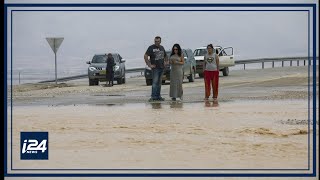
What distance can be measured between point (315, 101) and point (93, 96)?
1369 centimetres

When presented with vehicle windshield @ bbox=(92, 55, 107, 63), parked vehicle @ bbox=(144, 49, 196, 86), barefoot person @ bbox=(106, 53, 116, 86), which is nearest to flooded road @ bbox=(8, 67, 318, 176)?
barefoot person @ bbox=(106, 53, 116, 86)

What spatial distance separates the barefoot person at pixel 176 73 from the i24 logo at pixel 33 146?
9.07m

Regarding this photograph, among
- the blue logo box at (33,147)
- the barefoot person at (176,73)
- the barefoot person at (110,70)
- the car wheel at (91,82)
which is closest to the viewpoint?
the blue logo box at (33,147)

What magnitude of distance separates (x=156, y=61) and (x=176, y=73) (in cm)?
153

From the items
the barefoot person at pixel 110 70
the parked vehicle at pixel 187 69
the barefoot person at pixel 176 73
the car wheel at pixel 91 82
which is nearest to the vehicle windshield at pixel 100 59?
the barefoot person at pixel 110 70

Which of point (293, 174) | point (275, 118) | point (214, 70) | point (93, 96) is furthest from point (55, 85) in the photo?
point (293, 174)

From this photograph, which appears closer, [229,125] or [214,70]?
[229,125]

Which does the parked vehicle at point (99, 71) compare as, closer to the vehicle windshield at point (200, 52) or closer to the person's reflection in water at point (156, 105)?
the vehicle windshield at point (200, 52)

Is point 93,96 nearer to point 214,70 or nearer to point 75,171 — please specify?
point 214,70

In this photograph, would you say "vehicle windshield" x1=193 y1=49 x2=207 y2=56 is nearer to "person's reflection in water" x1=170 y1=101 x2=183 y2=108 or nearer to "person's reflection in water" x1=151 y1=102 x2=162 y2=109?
"person's reflection in water" x1=170 y1=101 x2=183 y2=108

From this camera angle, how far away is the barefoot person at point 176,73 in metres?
18.8

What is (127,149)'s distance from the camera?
1064 cm

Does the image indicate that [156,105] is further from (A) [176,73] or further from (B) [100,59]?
(B) [100,59]

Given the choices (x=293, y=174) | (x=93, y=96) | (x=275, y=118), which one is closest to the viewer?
(x=293, y=174)
